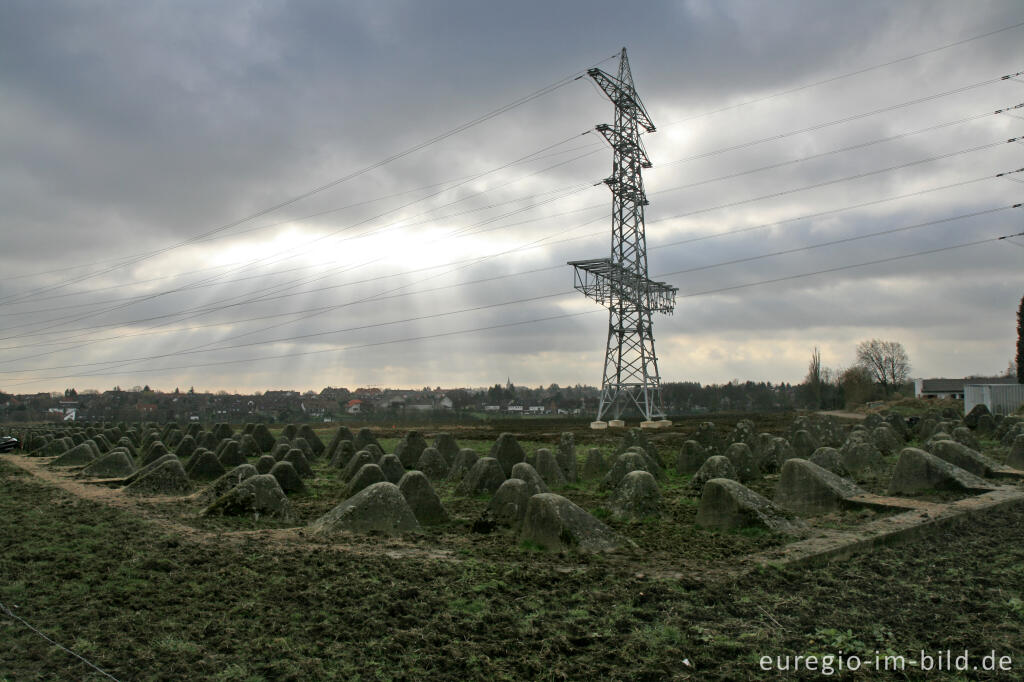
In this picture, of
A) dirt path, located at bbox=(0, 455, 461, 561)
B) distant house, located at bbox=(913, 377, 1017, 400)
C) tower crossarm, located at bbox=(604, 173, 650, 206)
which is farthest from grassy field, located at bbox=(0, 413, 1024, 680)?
distant house, located at bbox=(913, 377, 1017, 400)

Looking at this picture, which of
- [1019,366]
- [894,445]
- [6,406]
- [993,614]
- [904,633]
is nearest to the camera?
[904,633]

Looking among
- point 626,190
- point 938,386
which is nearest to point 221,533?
point 626,190

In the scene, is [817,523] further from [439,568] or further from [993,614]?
[439,568]

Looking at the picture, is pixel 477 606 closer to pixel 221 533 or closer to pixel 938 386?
pixel 221 533

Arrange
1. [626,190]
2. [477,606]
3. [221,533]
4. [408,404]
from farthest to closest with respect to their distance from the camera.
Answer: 1. [408,404]
2. [626,190]
3. [221,533]
4. [477,606]

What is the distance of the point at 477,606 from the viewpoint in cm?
665

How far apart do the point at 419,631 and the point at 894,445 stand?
73.1ft

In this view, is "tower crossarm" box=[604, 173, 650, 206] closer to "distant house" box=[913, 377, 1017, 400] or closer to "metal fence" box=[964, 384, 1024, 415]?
"metal fence" box=[964, 384, 1024, 415]

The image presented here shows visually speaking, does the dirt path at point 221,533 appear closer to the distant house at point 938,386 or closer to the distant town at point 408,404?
the distant town at point 408,404

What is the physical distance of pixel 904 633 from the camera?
5754 millimetres

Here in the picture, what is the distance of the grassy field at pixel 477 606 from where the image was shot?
5.27m

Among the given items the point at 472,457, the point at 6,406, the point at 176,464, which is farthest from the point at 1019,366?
the point at 6,406

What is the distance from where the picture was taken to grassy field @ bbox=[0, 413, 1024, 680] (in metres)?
5.27

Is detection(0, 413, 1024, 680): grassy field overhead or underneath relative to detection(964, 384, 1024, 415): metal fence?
underneath
